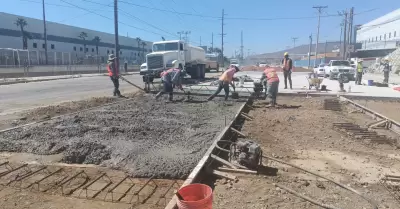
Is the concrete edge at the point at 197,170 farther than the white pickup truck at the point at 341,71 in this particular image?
No

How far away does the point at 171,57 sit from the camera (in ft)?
77.7

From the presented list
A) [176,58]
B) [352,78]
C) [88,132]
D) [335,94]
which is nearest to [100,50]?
[176,58]

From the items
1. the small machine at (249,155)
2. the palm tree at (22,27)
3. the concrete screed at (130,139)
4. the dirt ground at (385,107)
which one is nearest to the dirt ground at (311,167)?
the small machine at (249,155)

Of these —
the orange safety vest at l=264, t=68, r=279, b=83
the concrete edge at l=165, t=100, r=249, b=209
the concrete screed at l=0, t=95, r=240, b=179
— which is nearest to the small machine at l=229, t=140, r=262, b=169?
the concrete edge at l=165, t=100, r=249, b=209

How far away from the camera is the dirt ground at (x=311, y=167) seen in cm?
392

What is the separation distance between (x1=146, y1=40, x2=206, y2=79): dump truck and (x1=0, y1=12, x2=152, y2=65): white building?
14.9m

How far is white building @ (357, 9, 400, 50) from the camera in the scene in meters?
75.0

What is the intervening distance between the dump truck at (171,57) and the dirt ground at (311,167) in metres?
14.7

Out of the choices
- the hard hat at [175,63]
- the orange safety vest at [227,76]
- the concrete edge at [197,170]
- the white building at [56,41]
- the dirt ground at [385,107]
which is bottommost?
the dirt ground at [385,107]

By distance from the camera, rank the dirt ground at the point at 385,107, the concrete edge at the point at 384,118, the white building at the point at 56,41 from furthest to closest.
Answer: the white building at the point at 56,41, the dirt ground at the point at 385,107, the concrete edge at the point at 384,118

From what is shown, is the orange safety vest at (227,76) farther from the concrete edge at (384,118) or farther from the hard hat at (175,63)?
the hard hat at (175,63)

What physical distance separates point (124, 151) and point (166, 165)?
107 centimetres

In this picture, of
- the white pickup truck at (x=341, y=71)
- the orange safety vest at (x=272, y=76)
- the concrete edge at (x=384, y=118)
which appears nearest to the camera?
the concrete edge at (x=384, y=118)

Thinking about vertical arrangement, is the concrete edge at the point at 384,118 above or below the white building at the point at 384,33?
below
